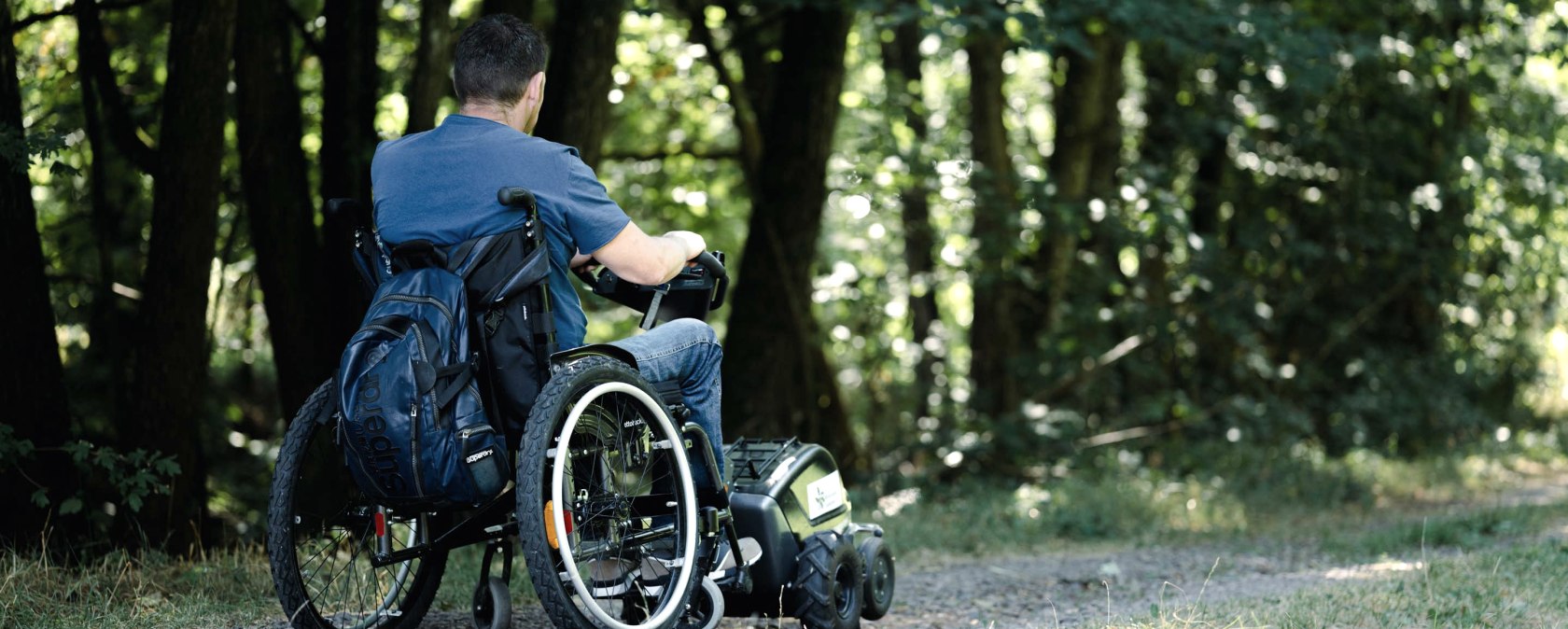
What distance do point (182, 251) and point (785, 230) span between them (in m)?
4.08

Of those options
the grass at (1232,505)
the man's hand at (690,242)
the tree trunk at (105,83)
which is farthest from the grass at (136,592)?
the grass at (1232,505)

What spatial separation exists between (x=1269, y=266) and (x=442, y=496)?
9.96 meters

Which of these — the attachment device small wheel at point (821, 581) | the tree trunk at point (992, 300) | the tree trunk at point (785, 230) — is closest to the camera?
the attachment device small wheel at point (821, 581)

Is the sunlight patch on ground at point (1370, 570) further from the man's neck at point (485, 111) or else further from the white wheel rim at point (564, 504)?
the man's neck at point (485, 111)

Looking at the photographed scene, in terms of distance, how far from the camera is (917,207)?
10594 mm

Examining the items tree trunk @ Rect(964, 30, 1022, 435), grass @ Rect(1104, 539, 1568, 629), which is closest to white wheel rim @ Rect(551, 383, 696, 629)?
grass @ Rect(1104, 539, 1568, 629)

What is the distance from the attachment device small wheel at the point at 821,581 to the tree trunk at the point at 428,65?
10.0 feet

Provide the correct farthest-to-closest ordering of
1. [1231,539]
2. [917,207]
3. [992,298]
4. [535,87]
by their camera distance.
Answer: [992,298]
[917,207]
[1231,539]
[535,87]

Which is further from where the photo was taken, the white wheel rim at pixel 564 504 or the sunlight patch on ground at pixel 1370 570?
the sunlight patch on ground at pixel 1370 570

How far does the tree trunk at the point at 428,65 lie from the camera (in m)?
6.33

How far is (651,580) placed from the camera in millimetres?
3617

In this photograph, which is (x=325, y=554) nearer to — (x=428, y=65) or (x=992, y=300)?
(x=428, y=65)

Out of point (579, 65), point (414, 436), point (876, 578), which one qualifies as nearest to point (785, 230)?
point (579, 65)

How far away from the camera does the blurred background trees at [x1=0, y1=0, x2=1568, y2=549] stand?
5840mm
